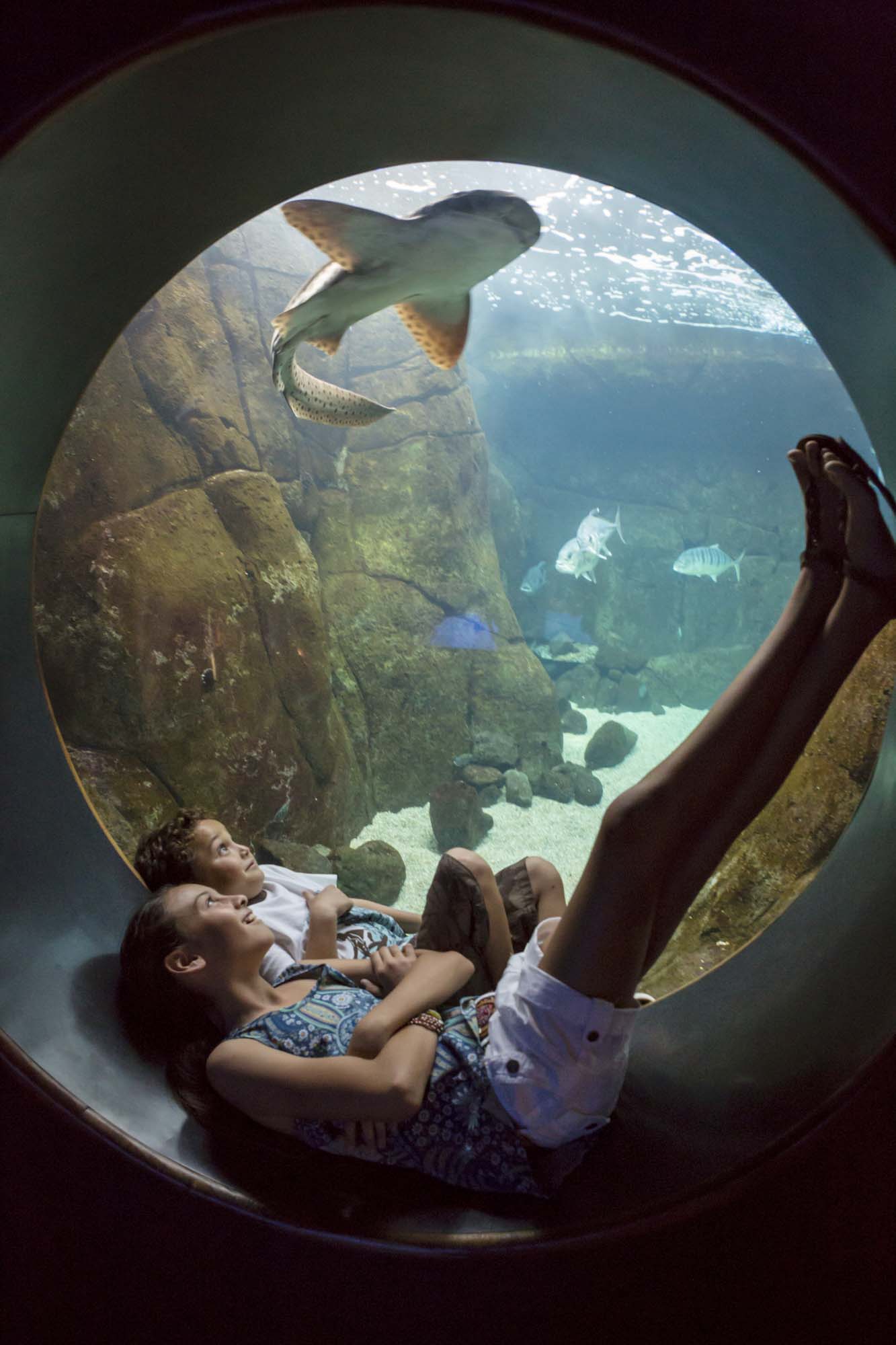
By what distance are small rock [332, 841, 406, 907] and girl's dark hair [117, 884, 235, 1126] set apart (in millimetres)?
3776

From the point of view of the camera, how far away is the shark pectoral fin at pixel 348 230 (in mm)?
3127

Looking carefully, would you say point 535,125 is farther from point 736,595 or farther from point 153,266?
point 736,595

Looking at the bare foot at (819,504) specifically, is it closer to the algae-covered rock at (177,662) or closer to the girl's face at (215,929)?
the girl's face at (215,929)

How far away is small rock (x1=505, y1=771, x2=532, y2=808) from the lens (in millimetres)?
8414

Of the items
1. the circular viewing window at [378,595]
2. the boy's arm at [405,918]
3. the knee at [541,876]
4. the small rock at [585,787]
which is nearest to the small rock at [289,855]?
the circular viewing window at [378,595]

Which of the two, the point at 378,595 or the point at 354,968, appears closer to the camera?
the point at 354,968

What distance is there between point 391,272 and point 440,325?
809 millimetres

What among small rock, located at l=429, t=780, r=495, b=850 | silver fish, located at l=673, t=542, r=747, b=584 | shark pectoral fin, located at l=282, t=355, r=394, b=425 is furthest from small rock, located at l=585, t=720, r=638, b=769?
shark pectoral fin, located at l=282, t=355, r=394, b=425

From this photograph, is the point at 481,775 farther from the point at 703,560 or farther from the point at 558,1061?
the point at 558,1061

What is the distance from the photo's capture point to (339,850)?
210 inches

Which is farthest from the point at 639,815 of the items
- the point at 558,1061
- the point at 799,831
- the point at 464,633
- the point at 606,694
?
the point at 606,694

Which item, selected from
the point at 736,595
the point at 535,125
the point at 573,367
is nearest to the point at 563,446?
the point at 573,367

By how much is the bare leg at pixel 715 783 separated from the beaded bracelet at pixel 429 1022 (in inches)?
10.4

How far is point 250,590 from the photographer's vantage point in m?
5.30
